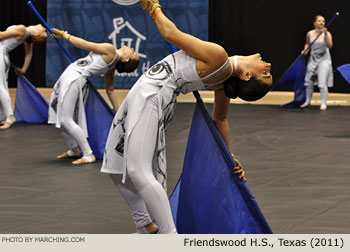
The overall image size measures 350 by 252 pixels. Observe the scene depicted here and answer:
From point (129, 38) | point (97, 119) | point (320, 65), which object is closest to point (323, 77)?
point (320, 65)

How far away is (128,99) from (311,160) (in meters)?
3.13

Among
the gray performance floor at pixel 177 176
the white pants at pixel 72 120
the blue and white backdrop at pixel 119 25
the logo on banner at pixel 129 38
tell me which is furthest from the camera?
the logo on banner at pixel 129 38

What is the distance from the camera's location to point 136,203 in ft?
11.4

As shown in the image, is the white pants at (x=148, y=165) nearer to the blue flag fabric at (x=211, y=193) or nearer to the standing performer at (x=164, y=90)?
the standing performer at (x=164, y=90)

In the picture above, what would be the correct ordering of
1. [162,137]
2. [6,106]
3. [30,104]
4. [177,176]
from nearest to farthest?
[162,137], [177,176], [6,106], [30,104]

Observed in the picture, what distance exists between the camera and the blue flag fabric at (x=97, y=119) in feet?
19.8

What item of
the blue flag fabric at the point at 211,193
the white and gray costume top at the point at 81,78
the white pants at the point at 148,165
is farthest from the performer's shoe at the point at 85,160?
the white pants at the point at 148,165

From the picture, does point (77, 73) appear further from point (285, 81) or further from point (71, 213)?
point (285, 81)

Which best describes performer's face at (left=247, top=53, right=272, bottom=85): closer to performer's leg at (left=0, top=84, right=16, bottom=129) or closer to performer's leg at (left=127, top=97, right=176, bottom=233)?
performer's leg at (left=127, top=97, right=176, bottom=233)

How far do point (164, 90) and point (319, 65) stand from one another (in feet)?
23.7

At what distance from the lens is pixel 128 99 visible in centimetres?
325

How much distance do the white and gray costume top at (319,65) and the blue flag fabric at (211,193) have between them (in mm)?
6898

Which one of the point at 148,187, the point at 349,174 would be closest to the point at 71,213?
the point at 148,187

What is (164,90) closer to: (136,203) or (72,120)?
(136,203)
